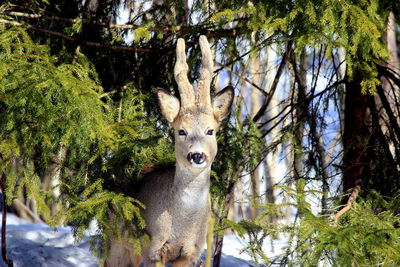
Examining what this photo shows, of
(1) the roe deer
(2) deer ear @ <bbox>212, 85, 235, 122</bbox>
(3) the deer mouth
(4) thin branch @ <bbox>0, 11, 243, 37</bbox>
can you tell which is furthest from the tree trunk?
(3) the deer mouth

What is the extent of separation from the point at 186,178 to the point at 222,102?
0.79 meters

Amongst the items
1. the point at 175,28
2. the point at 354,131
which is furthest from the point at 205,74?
the point at 354,131

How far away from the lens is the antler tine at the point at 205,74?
216 inches

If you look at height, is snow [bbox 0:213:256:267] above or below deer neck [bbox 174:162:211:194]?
below

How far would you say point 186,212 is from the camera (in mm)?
5516

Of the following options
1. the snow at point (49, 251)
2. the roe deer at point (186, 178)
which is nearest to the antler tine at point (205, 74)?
the roe deer at point (186, 178)

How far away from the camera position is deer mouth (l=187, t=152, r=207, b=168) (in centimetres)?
509

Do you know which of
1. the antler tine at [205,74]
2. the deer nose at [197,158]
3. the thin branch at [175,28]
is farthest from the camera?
the thin branch at [175,28]

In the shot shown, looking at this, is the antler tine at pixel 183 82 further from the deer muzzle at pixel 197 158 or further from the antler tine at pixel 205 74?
the deer muzzle at pixel 197 158

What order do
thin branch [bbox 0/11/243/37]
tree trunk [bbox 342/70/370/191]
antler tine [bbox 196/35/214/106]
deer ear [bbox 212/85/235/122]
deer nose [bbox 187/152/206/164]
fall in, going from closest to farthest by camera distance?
deer nose [bbox 187/152/206/164] → antler tine [bbox 196/35/214/106] → deer ear [bbox 212/85/235/122] → thin branch [bbox 0/11/243/37] → tree trunk [bbox 342/70/370/191]

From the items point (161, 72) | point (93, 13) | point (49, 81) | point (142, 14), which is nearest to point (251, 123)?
point (161, 72)

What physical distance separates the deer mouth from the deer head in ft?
0.35

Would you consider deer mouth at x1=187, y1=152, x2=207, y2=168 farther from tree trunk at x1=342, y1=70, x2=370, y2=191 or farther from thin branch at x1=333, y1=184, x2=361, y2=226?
tree trunk at x1=342, y1=70, x2=370, y2=191

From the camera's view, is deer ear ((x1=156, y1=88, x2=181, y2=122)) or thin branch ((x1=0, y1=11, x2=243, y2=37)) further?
thin branch ((x1=0, y1=11, x2=243, y2=37))
